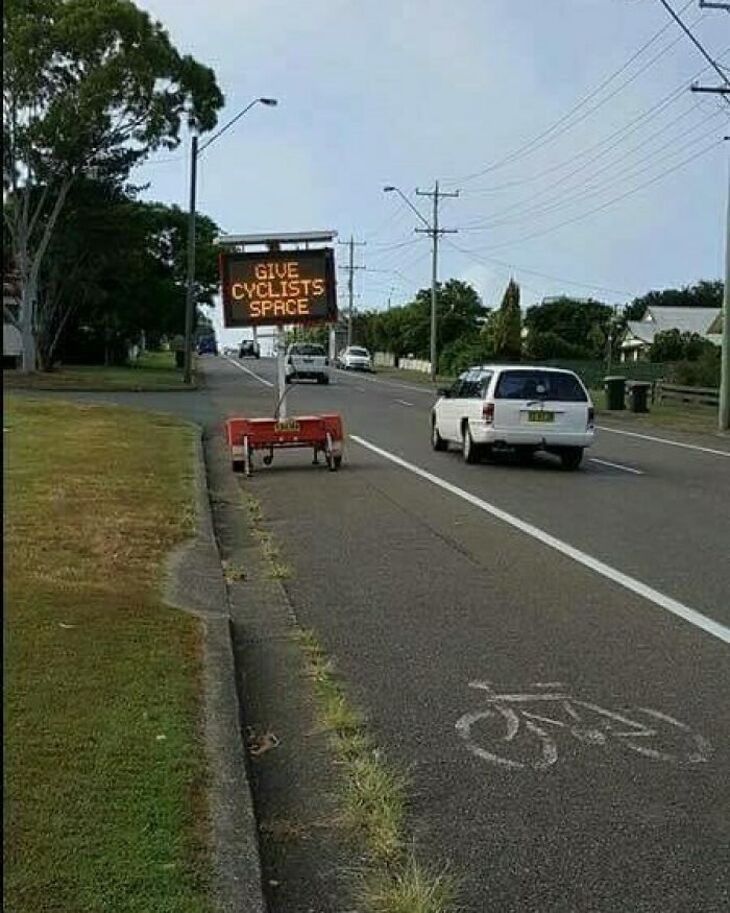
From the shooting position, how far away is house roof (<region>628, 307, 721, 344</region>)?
111 meters

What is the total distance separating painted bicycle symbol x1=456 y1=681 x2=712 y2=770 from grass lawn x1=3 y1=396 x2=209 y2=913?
134cm

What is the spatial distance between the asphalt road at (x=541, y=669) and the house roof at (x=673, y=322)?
97.0 m

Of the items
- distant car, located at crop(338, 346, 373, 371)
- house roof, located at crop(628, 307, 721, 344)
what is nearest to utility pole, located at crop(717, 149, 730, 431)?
distant car, located at crop(338, 346, 373, 371)

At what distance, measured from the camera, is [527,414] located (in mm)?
20109

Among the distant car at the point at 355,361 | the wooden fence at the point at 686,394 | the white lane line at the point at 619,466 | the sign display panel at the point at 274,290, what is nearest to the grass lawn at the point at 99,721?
the sign display panel at the point at 274,290

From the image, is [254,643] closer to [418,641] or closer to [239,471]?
[418,641]

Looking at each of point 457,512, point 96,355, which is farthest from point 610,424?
point 96,355

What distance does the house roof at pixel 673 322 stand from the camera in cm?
11081

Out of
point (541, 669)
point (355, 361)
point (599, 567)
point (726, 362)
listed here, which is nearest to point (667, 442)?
point (726, 362)

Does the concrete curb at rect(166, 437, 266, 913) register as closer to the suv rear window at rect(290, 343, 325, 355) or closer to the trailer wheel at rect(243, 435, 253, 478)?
the trailer wheel at rect(243, 435, 253, 478)

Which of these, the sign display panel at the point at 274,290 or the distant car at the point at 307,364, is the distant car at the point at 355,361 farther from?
the sign display panel at the point at 274,290

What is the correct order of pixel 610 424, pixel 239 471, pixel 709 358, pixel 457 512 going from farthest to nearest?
pixel 709 358
pixel 610 424
pixel 239 471
pixel 457 512

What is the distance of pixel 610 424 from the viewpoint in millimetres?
34656

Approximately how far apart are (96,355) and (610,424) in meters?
39.8
